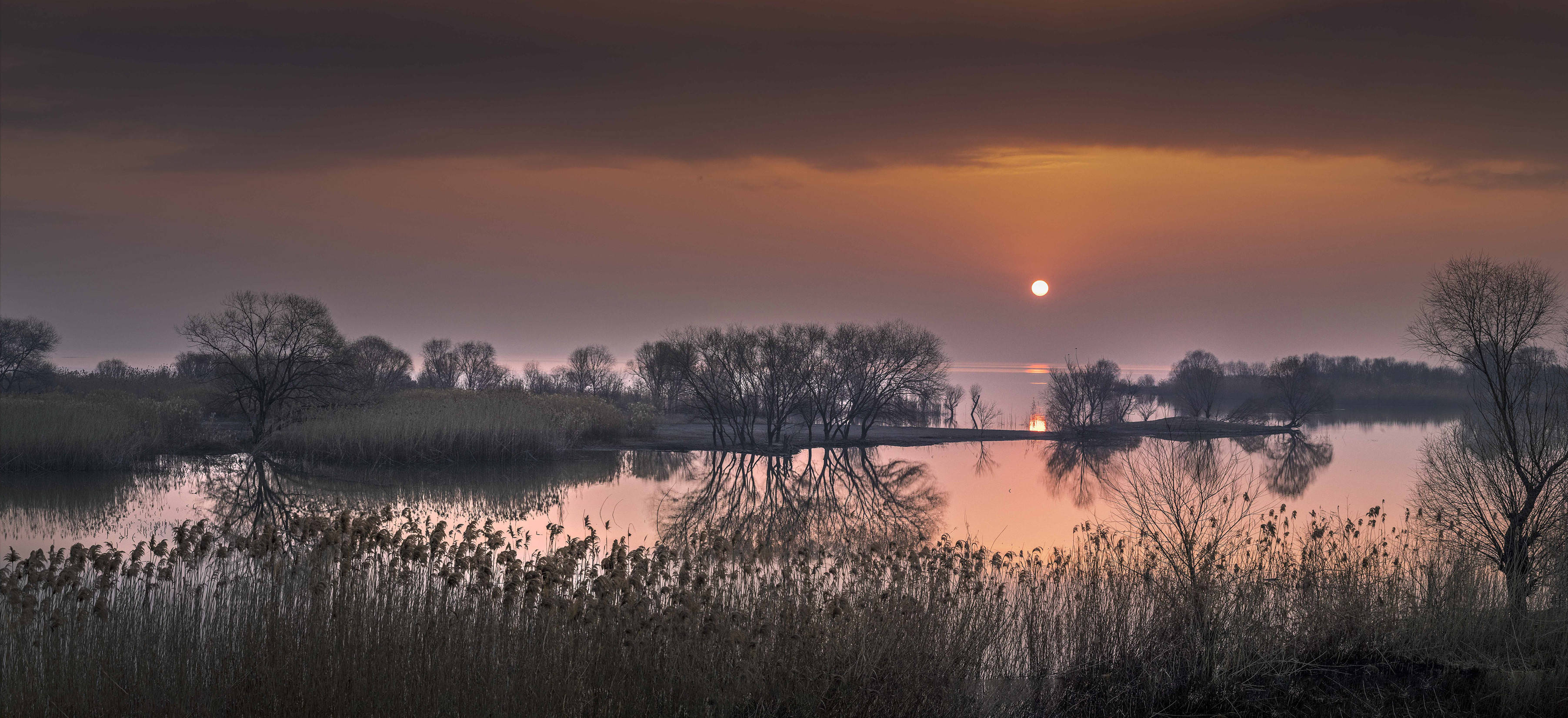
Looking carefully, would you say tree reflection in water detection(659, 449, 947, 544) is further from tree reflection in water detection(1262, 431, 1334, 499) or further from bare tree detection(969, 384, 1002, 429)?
bare tree detection(969, 384, 1002, 429)

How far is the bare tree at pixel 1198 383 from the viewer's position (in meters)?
63.8

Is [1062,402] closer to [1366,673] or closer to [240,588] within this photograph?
[1366,673]

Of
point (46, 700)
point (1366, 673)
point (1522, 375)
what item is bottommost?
point (1366, 673)

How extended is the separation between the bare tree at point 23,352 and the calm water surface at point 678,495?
30.0m

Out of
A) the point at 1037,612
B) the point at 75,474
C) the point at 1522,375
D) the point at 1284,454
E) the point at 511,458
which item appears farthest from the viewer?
the point at 1284,454

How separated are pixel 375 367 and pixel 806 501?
38.8m

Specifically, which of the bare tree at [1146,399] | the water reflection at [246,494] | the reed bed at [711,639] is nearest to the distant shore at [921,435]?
the bare tree at [1146,399]

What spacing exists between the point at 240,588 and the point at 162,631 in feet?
2.86

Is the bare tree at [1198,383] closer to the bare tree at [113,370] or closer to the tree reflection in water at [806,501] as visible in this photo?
the tree reflection in water at [806,501]

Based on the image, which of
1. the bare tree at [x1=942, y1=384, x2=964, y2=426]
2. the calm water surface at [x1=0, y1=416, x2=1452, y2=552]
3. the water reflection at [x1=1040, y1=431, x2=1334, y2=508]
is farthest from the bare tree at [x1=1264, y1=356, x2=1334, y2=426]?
the calm water surface at [x1=0, y1=416, x2=1452, y2=552]

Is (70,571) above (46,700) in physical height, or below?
above

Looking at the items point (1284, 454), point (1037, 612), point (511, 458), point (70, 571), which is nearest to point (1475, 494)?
point (1037, 612)

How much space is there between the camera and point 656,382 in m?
61.8

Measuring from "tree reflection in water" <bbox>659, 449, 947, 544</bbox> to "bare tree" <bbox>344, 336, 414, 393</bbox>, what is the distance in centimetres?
1484
